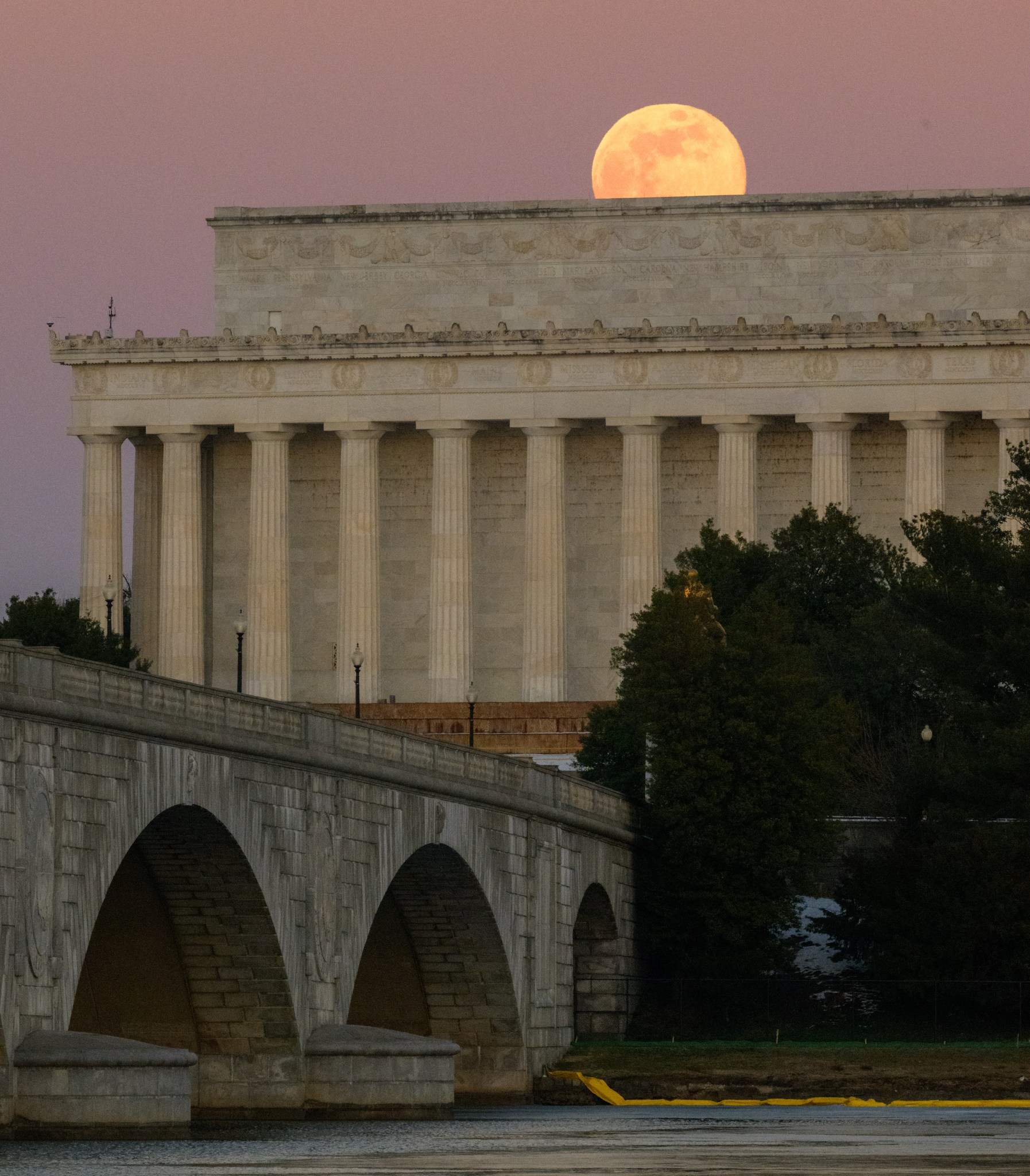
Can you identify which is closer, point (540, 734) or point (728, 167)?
point (540, 734)

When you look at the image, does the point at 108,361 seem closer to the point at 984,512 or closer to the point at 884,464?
the point at 884,464

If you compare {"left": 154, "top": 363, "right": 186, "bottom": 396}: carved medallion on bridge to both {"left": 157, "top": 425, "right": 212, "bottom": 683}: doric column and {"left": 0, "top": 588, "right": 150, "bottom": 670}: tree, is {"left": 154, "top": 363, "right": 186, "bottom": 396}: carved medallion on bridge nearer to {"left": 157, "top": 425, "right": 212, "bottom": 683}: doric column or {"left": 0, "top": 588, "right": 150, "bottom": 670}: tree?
{"left": 157, "top": 425, "right": 212, "bottom": 683}: doric column

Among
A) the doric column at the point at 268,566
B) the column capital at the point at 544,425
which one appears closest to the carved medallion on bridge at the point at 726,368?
the column capital at the point at 544,425

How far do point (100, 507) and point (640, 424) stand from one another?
20.4 meters

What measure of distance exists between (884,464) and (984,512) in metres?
33.3

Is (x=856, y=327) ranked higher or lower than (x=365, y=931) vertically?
higher

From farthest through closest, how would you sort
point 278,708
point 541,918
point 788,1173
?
point 541,918, point 278,708, point 788,1173

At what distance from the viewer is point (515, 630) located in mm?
130000

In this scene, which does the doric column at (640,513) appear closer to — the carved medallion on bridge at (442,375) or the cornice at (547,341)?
the cornice at (547,341)

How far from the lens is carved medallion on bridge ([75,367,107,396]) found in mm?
128875

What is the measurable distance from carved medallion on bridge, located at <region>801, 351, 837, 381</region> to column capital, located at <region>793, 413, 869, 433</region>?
1.30 meters

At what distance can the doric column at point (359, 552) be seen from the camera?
127312 millimetres

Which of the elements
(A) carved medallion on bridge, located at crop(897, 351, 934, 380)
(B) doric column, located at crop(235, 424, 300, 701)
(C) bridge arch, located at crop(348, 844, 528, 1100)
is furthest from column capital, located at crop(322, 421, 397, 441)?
(C) bridge arch, located at crop(348, 844, 528, 1100)

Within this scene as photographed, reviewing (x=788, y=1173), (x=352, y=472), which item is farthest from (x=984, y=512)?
(x=788, y=1173)
